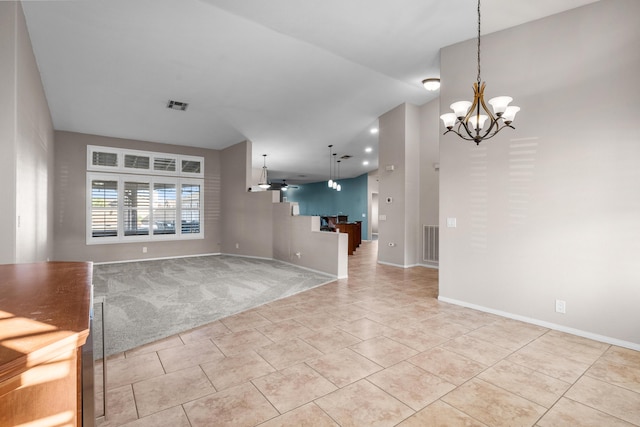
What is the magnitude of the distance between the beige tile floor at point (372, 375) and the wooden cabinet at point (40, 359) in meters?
1.15

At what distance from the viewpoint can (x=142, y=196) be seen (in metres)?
7.65

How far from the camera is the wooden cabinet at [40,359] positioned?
2.43 ft

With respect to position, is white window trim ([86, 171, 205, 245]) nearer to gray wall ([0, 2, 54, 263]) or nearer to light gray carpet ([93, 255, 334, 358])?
light gray carpet ([93, 255, 334, 358])

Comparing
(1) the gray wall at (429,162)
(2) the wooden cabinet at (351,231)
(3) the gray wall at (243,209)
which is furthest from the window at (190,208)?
(1) the gray wall at (429,162)

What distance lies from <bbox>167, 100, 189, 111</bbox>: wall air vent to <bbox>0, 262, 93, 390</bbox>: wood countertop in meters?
4.58

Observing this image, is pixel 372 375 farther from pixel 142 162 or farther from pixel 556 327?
pixel 142 162

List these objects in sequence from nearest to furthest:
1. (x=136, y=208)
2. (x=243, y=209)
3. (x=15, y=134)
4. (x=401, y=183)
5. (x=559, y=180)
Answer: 1. (x=15, y=134)
2. (x=559, y=180)
3. (x=401, y=183)
4. (x=136, y=208)
5. (x=243, y=209)

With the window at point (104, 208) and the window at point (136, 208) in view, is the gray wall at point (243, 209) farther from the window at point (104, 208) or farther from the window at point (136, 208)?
the window at point (104, 208)

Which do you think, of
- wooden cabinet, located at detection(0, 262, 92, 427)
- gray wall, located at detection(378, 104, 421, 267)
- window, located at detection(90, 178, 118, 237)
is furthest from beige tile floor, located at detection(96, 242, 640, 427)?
window, located at detection(90, 178, 118, 237)

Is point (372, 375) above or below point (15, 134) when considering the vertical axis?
below

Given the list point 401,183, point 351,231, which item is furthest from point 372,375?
point 351,231

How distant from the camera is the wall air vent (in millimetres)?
5559

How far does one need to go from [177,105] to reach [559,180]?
591 centimetres

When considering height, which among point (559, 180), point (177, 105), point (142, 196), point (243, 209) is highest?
point (177, 105)
